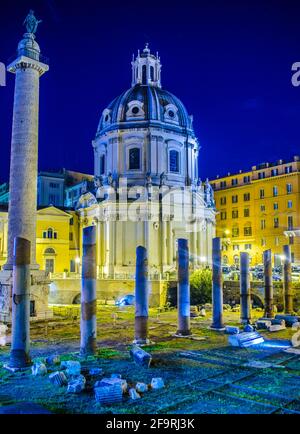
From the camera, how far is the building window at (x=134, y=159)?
4334 centimetres

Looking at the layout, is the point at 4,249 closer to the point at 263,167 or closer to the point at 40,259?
the point at 40,259

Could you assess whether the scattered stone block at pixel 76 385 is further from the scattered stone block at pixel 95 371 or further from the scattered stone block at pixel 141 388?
the scattered stone block at pixel 141 388

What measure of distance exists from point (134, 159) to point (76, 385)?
34.7 meters

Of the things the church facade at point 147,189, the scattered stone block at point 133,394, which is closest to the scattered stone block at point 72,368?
the scattered stone block at point 133,394

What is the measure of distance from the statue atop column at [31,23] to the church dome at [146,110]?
2062cm

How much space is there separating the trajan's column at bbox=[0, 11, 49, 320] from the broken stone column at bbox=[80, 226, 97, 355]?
734 cm

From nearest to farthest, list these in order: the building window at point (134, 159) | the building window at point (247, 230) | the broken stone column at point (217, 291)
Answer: the broken stone column at point (217, 291), the building window at point (134, 159), the building window at point (247, 230)

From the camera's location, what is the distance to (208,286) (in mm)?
33000

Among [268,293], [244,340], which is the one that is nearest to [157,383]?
[244,340]

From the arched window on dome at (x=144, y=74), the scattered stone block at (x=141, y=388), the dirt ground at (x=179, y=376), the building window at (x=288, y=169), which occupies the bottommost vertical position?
the dirt ground at (x=179, y=376)

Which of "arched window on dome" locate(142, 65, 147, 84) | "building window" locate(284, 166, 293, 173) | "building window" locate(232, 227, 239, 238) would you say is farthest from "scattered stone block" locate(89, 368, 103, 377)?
"building window" locate(232, 227, 239, 238)

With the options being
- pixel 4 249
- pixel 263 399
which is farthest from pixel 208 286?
pixel 263 399

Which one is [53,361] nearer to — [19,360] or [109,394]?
[19,360]
